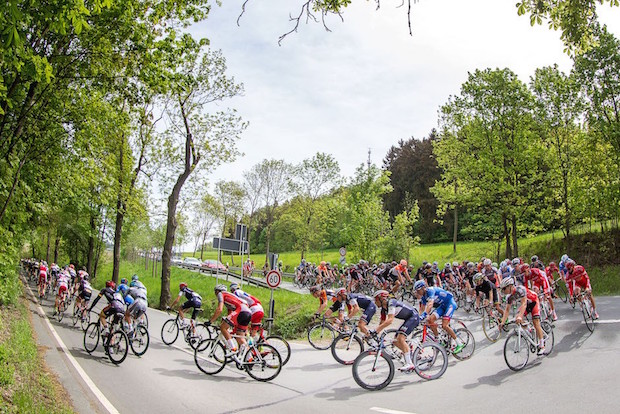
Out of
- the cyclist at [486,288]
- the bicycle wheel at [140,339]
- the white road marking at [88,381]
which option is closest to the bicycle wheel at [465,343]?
the cyclist at [486,288]

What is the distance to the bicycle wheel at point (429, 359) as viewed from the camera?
9.54 metres

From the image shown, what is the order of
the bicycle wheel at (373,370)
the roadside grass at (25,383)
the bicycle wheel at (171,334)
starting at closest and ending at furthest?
the roadside grass at (25,383) → the bicycle wheel at (373,370) → the bicycle wheel at (171,334)

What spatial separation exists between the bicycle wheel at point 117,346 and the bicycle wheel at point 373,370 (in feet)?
19.4

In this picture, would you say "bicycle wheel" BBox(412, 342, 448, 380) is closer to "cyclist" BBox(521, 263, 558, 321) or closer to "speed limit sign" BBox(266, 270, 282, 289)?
"cyclist" BBox(521, 263, 558, 321)

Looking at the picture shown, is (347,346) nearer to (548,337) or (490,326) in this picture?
(548,337)

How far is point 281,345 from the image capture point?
423 inches

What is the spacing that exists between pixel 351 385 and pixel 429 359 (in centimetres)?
173

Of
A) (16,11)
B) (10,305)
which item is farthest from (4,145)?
(16,11)

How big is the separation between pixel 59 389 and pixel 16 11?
6.73 m

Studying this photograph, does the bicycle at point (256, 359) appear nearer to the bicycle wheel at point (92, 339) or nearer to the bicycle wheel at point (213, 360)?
the bicycle wheel at point (213, 360)

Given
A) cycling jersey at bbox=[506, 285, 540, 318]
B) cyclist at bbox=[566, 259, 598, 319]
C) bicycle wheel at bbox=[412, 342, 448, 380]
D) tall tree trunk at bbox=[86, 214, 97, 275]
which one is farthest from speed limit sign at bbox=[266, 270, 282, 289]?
tall tree trunk at bbox=[86, 214, 97, 275]

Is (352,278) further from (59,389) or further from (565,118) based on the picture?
(59,389)

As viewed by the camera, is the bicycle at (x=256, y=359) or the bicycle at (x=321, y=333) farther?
the bicycle at (x=321, y=333)

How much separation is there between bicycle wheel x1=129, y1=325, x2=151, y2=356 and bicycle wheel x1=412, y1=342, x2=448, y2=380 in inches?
276
